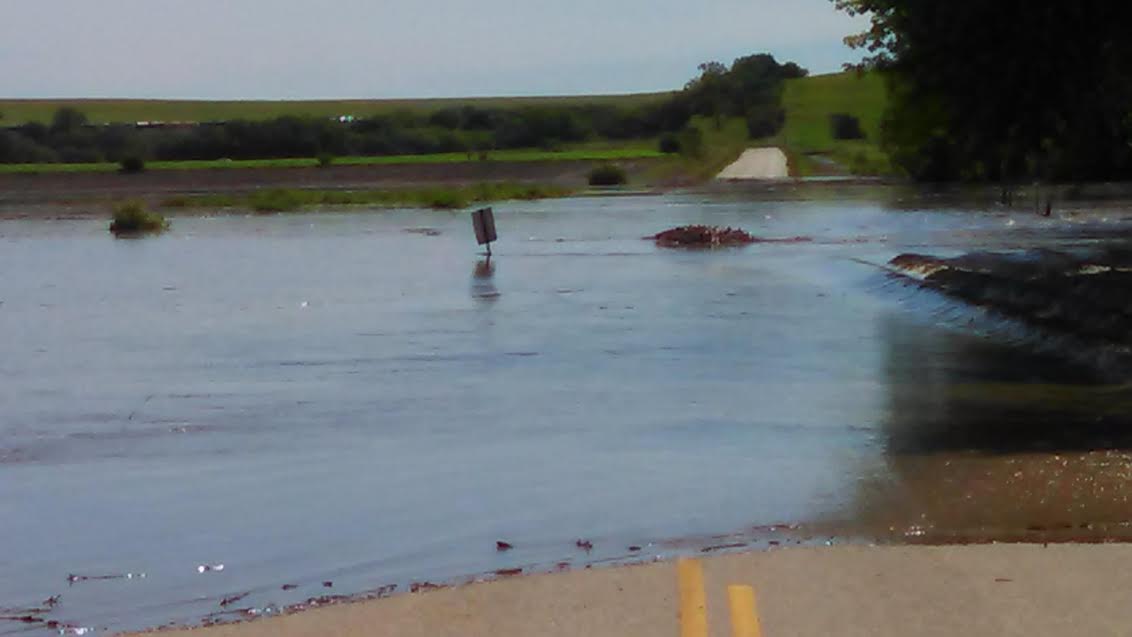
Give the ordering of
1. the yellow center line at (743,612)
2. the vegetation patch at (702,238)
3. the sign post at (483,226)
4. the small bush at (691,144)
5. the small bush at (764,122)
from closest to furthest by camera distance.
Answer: the yellow center line at (743,612) → the sign post at (483,226) → the vegetation patch at (702,238) → the small bush at (691,144) → the small bush at (764,122)

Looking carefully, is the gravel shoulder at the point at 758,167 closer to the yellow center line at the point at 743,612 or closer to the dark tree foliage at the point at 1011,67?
the dark tree foliage at the point at 1011,67

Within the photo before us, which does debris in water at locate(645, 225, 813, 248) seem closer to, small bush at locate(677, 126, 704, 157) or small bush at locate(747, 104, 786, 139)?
small bush at locate(677, 126, 704, 157)

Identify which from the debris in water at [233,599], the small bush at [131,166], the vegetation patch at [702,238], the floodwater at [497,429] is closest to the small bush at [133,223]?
the vegetation patch at [702,238]

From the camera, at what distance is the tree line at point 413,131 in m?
131

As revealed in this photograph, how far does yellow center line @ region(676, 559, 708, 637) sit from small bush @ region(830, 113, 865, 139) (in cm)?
13743

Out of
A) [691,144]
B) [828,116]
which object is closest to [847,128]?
[828,116]

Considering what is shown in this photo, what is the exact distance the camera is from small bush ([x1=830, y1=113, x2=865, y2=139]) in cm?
14559

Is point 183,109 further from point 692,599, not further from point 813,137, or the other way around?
point 692,599

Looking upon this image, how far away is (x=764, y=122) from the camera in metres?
162

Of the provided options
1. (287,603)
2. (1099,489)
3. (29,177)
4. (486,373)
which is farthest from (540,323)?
(29,177)

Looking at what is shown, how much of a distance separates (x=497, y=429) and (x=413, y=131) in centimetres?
13520

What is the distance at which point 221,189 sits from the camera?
96.3 metres

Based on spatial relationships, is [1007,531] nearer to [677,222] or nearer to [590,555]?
[590,555]

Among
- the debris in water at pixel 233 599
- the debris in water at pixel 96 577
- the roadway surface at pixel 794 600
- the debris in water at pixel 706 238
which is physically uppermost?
the roadway surface at pixel 794 600
